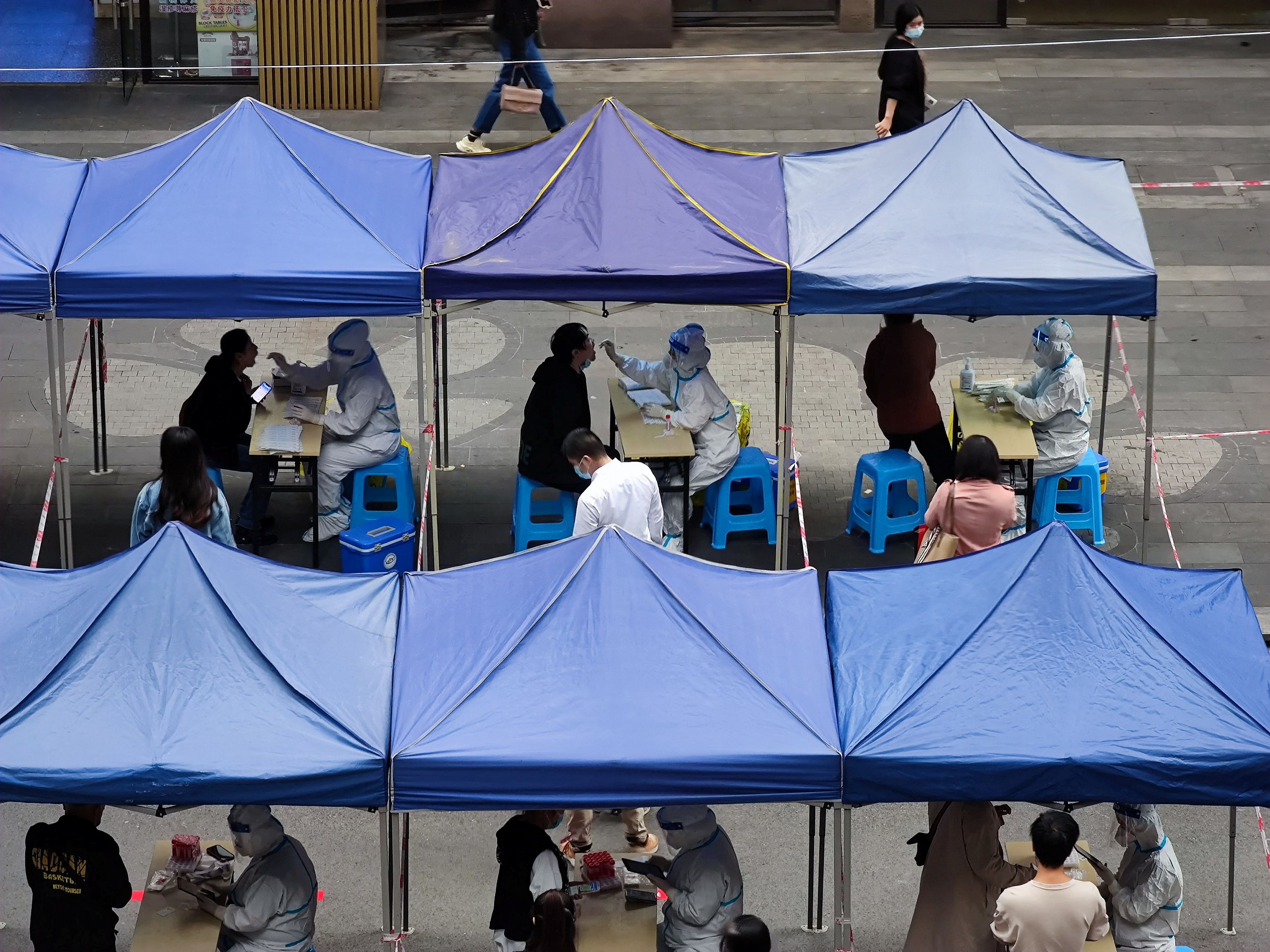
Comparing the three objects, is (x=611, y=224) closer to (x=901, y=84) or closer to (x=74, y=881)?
(x=74, y=881)

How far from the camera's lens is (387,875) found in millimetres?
7016

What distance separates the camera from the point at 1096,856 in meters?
8.36

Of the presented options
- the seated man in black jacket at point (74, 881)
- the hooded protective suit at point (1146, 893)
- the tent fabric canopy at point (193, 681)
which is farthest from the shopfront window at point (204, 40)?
the hooded protective suit at point (1146, 893)

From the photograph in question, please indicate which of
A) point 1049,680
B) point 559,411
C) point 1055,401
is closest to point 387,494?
point 559,411

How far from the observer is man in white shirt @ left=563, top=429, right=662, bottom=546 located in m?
8.91

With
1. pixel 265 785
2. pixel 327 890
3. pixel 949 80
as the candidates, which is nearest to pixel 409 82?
pixel 949 80

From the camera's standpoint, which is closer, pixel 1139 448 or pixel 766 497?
pixel 766 497

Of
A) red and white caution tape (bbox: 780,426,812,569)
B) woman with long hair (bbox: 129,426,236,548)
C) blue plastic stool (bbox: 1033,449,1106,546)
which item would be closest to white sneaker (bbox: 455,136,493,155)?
red and white caution tape (bbox: 780,426,812,569)

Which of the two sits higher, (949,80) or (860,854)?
(949,80)

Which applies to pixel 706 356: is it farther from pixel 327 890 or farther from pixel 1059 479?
pixel 327 890

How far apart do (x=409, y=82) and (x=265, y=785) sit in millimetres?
13379

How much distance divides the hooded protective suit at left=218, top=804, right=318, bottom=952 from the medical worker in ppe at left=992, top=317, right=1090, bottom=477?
5.47 metres

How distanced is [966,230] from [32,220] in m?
5.28

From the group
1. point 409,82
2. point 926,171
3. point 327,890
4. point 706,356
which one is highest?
point 409,82
